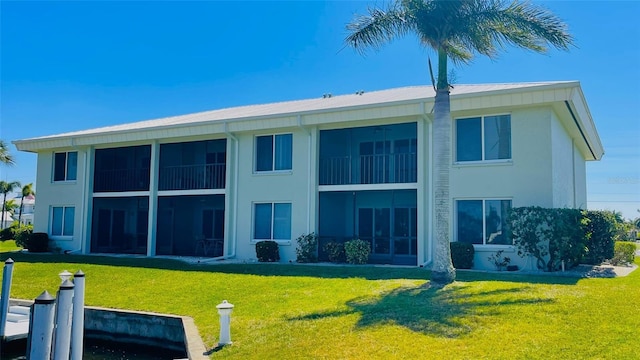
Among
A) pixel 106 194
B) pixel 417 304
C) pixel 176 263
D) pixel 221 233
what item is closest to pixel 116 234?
pixel 106 194

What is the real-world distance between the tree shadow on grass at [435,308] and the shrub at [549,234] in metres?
3.98

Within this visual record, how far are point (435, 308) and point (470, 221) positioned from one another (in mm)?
7492

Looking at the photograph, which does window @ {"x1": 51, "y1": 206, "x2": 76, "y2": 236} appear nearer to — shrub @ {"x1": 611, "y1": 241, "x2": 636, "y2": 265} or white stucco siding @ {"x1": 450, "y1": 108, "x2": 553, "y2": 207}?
white stucco siding @ {"x1": 450, "y1": 108, "x2": 553, "y2": 207}

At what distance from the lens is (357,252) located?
56.3 feet

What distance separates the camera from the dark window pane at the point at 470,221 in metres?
15.8

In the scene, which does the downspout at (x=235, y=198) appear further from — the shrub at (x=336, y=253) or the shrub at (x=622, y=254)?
the shrub at (x=622, y=254)

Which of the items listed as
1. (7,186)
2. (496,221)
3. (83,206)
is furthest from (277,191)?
(7,186)

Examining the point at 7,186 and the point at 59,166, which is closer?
the point at 59,166

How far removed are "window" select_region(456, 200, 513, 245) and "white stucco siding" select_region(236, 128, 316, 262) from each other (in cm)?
530

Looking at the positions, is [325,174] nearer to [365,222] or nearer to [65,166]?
[365,222]

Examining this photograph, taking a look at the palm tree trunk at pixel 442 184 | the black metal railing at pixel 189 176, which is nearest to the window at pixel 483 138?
the palm tree trunk at pixel 442 184

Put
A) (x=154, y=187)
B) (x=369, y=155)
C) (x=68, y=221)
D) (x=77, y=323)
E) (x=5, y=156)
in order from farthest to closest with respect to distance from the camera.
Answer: (x=5, y=156) → (x=68, y=221) → (x=154, y=187) → (x=369, y=155) → (x=77, y=323)

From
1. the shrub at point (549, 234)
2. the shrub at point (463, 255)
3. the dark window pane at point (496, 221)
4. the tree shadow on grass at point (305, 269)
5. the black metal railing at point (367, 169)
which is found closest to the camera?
the tree shadow on grass at point (305, 269)

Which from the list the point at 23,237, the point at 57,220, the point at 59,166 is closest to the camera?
the point at 23,237
